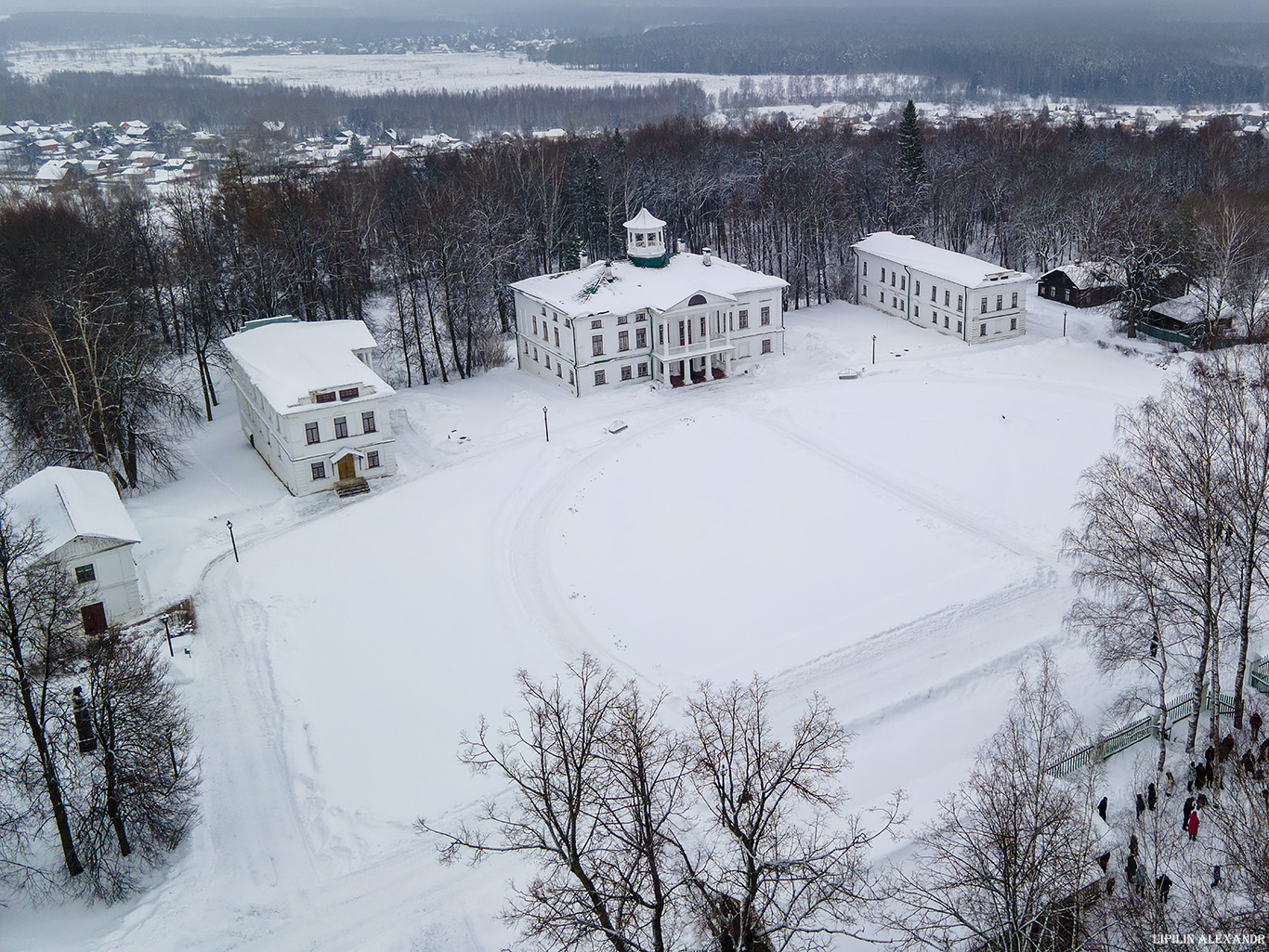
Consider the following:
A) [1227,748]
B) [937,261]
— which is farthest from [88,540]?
[937,261]

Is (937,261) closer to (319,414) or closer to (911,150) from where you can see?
(911,150)

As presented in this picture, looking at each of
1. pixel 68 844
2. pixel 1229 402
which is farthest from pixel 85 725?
pixel 1229 402

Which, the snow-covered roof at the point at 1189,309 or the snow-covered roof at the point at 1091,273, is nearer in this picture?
the snow-covered roof at the point at 1189,309

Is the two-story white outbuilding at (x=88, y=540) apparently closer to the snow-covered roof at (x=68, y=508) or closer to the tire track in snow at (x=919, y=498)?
the snow-covered roof at (x=68, y=508)

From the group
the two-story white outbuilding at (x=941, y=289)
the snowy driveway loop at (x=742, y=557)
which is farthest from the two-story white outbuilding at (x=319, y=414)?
the two-story white outbuilding at (x=941, y=289)

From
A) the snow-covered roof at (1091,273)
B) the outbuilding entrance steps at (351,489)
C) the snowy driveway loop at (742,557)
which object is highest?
the snow-covered roof at (1091,273)

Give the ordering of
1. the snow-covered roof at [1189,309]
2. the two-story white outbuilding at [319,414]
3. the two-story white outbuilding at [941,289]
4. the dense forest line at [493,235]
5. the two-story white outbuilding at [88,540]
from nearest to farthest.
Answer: the two-story white outbuilding at [88,540], the two-story white outbuilding at [319,414], the dense forest line at [493,235], the snow-covered roof at [1189,309], the two-story white outbuilding at [941,289]

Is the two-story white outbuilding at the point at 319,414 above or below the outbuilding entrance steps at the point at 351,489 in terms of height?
above

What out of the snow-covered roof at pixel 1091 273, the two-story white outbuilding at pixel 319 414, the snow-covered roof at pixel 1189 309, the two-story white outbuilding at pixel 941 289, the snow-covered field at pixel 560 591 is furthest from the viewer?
the snow-covered roof at pixel 1091 273
